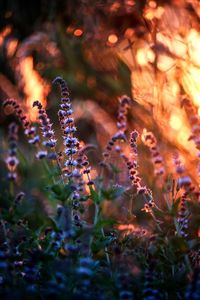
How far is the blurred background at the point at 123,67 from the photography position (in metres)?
3.60

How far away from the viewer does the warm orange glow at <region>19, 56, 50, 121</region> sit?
4.67 metres

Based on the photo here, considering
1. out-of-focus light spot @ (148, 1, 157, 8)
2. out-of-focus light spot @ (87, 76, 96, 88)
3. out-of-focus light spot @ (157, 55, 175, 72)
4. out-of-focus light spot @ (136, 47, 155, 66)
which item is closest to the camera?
out-of-focus light spot @ (157, 55, 175, 72)

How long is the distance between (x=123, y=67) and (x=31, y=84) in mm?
1151

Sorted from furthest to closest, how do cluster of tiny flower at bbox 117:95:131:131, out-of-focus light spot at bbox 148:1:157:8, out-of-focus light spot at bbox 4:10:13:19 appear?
out-of-focus light spot at bbox 4:10:13:19, out-of-focus light spot at bbox 148:1:157:8, cluster of tiny flower at bbox 117:95:131:131

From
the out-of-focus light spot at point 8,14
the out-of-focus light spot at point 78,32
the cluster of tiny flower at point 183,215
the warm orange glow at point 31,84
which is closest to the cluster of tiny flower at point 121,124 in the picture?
the cluster of tiny flower at point 183,215

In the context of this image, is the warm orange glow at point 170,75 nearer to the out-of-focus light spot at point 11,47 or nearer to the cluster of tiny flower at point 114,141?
the cluster of tiny flower at point 114,141

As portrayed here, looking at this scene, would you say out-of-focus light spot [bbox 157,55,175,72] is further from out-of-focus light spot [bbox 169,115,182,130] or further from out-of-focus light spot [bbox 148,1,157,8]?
out-of-focus light spot [bbox 148,1,157,8]

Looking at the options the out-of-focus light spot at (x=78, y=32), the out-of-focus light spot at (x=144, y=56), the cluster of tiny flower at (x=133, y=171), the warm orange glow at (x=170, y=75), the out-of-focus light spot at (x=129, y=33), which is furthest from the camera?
the out-of-focus light spot at (x=78, y=32)

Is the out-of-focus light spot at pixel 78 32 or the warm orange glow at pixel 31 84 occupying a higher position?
the out-of-focus light spot at pixel 78 32

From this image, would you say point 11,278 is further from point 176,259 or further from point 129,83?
point 129,83

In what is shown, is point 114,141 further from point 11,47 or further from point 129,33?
point 11,47

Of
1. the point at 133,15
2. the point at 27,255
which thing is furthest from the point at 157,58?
the point at 27,255

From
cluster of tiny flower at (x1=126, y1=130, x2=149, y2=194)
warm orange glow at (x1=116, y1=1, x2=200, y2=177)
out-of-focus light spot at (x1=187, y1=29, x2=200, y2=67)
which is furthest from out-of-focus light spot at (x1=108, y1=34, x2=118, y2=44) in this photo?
cluster of tiny flower at (x1=126, y1=130, x2=149, y2=194)

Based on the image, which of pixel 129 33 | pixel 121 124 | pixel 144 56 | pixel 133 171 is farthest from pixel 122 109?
pixel 129 33
